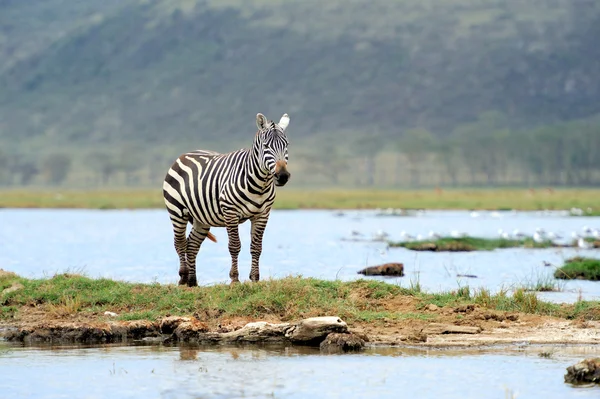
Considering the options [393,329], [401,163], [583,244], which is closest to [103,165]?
[401,163]

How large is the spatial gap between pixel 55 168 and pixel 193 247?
15423cm

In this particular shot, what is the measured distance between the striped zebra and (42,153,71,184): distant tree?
154 m

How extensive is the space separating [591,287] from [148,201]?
67.1 meters

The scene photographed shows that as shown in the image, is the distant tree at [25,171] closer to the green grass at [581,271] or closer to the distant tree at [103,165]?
the distant tree at [103,165]

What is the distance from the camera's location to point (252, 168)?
16.1 meters

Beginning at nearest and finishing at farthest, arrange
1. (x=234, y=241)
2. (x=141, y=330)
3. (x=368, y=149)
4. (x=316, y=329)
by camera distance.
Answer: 1. (x=316, y=329)
2. (x=141, y=330)
3. (x=234, y=241)
4. (x=368, y=149)

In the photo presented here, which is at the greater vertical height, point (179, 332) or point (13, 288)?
point (13, 288)

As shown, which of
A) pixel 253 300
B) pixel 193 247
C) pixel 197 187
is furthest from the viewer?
pixel 193 247

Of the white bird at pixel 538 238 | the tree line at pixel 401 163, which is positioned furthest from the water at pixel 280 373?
the tree line at pixel 401 163

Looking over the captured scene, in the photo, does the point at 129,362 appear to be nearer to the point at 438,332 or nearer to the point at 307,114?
the point at 438,332

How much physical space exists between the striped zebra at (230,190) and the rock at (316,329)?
2.24m

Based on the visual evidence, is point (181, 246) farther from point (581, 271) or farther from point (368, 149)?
point (368, 149)

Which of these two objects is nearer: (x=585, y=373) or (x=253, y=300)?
(x=585, y=373)

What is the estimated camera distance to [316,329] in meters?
13.5
